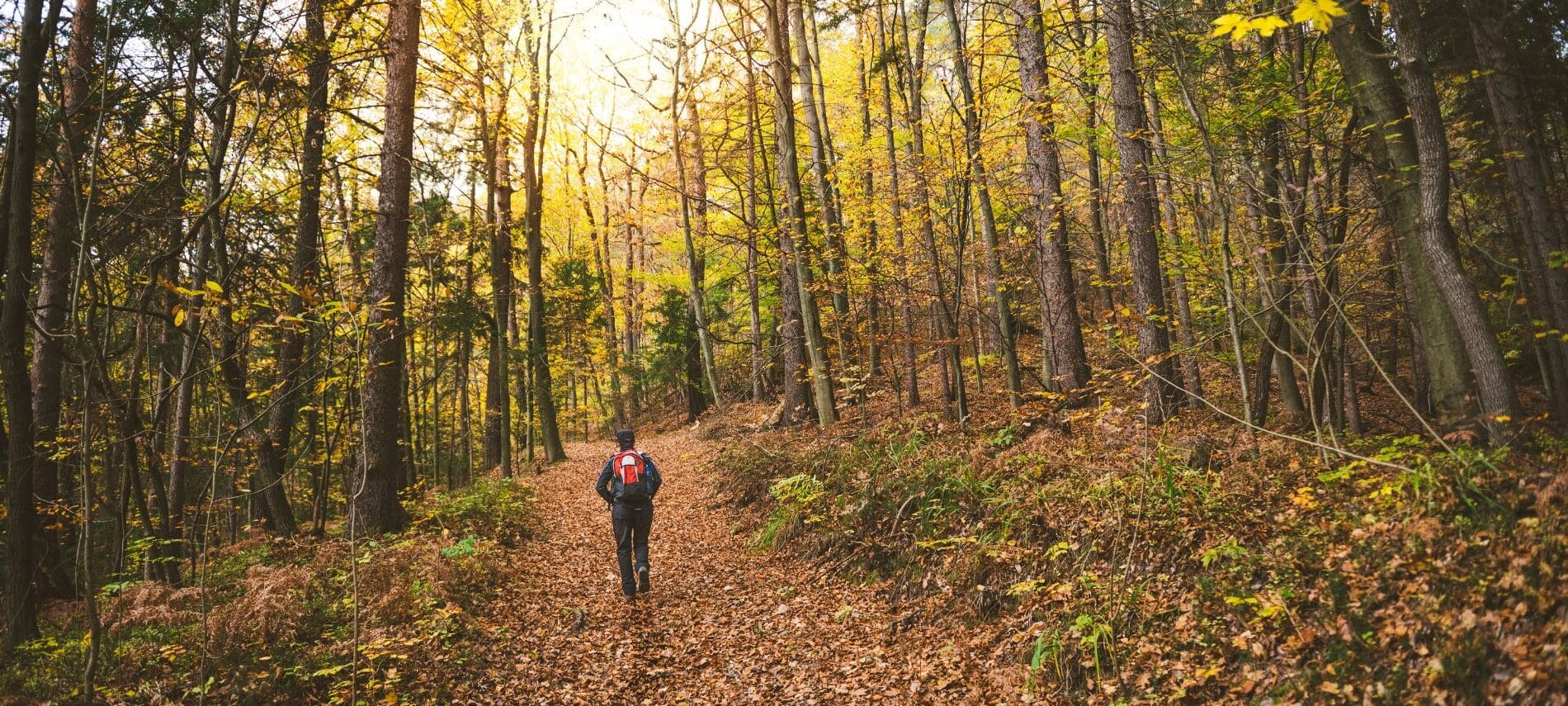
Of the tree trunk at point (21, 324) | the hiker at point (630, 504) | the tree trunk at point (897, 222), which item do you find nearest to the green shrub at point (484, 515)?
the hiker at point (630, 504)

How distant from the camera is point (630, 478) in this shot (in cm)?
814

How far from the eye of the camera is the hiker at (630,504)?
7926 mm

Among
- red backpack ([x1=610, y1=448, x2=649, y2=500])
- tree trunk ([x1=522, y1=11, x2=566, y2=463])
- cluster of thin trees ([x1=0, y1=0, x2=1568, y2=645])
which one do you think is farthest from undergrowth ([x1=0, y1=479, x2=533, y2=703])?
tree trunk ([x1=522, y1=11, x2=566, y2=463])

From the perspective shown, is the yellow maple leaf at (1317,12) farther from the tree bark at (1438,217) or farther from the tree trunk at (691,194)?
the tree trunk at (691,194)

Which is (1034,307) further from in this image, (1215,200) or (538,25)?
(538,25)

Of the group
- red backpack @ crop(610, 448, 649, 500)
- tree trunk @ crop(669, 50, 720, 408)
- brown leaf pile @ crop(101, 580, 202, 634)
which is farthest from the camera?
tree trunk @ crop(669, 50, 720, 408)

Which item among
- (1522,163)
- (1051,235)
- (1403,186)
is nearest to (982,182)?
(1051,235)

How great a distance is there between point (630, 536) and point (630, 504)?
0.36m

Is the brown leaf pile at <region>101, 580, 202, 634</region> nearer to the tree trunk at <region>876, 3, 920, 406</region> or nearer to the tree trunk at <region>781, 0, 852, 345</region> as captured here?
→ the tree trunk at <region>781, 0, 852, 345</region>

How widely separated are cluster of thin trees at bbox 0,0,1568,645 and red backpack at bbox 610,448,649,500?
2.87 meters

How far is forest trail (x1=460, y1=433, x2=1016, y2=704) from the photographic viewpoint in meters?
5.52

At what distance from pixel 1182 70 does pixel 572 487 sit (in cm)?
1321

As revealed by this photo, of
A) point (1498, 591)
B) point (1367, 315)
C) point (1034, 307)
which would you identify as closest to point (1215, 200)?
point (1498, 591)

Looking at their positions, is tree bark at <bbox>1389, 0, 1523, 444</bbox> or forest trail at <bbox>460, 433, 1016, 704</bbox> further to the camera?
forest trail at <bbox>460, 433, 1016, 704</bbox>
